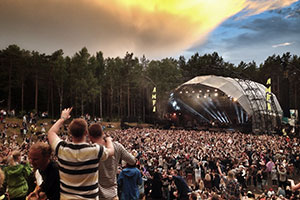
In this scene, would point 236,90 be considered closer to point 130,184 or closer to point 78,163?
point 130,184

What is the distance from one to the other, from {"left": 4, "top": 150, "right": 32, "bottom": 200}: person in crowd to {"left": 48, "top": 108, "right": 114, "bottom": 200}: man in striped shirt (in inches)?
74.1

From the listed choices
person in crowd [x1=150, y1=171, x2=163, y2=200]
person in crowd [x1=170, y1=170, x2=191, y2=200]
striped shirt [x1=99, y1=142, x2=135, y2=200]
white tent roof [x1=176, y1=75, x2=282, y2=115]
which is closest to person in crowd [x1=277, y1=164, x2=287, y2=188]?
person in crowd [x1=170, y1=170, x2=191, y2=200]

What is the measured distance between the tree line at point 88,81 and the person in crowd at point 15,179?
3604 centimetres

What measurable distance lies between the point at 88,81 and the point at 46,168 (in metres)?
45.5

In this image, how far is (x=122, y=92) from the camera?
53125 mm

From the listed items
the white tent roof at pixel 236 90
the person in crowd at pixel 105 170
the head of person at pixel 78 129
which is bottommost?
the person in crowd at pixel 105 170

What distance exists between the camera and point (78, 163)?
2.21m

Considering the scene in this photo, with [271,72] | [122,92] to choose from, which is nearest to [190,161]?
[122,92]

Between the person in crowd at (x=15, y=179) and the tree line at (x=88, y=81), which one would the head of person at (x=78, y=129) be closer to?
the person in crowd at (x=15, y=179)

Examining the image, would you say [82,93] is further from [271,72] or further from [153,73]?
[271,72]

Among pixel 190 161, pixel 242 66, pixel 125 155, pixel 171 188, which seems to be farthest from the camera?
pixel 242 66

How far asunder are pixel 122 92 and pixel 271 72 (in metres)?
38.2

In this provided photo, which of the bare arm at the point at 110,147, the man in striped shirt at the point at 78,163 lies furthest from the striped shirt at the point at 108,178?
the man in striped shirt at the point at 78,163

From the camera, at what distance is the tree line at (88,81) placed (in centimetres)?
4091
